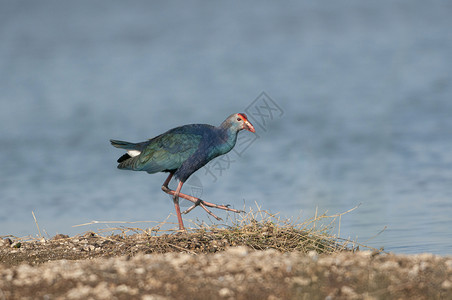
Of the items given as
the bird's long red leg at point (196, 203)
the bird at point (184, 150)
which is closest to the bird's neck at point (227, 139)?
the bird at point (184, 150)

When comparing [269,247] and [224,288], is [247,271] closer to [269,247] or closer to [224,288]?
[224,288]

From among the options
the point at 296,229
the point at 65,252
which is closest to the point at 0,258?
the point at 65,252

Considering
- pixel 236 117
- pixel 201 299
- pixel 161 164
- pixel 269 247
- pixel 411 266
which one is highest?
pixel 236 117

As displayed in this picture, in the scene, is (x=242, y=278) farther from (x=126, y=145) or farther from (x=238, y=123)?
(x=126, y=145)

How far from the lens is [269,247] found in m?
7.54

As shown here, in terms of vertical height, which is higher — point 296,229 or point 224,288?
point 296,229

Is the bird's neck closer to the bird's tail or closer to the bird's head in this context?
the bird's head

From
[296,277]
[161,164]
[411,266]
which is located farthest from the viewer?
[161,164]

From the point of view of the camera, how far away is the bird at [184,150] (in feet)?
28.9

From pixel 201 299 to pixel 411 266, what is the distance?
1.98 meters

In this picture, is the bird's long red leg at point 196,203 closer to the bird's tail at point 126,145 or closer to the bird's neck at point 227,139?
the bird's tail at point 126,145

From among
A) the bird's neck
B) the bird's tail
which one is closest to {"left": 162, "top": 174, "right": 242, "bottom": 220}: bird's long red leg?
the bird's tail

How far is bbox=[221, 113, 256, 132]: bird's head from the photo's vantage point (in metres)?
9.23

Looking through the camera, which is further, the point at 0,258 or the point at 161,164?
the point at 161,164
